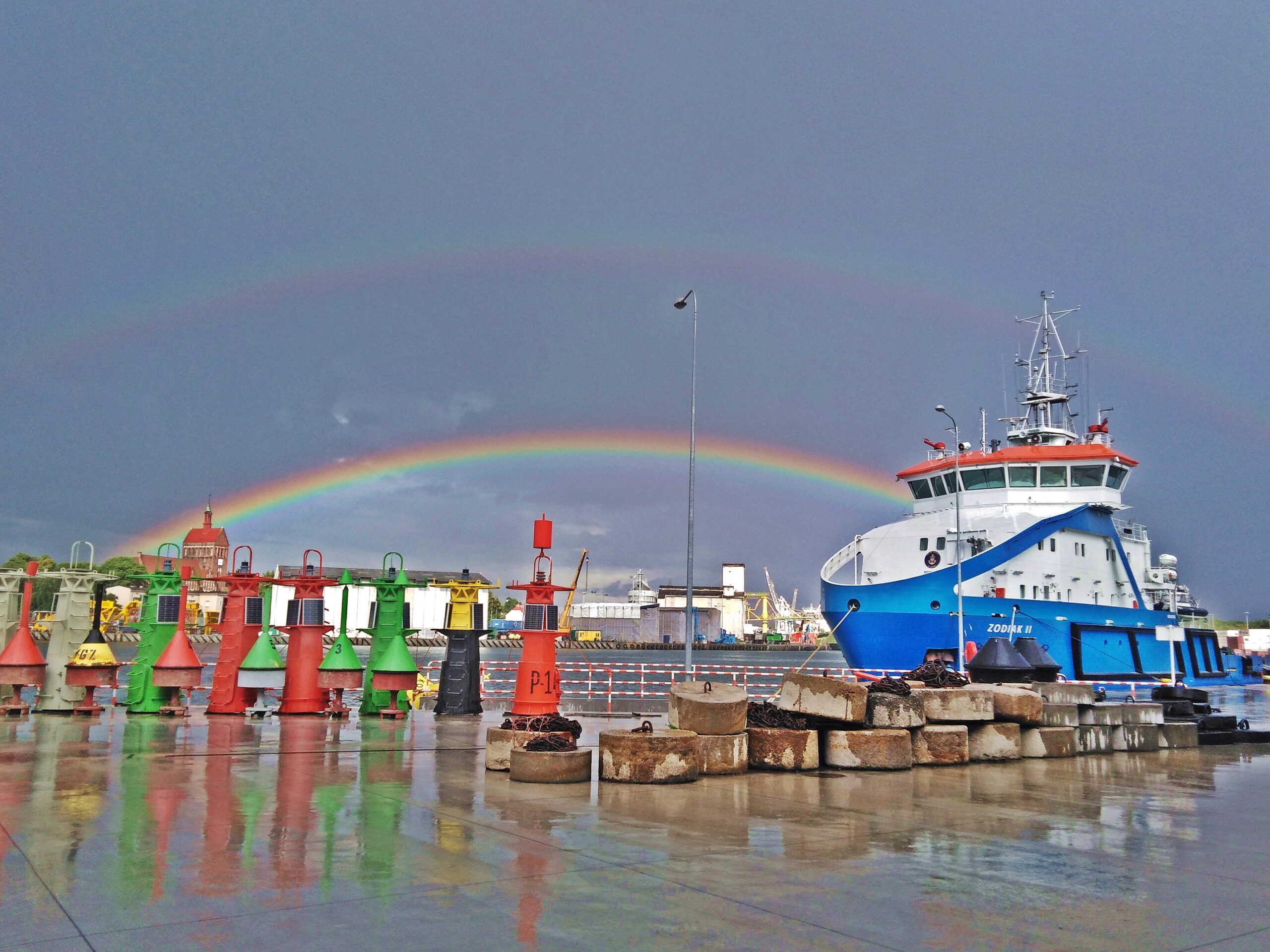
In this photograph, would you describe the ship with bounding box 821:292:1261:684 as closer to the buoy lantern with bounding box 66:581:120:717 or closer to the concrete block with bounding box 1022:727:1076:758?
the concrete block with bounding box 1022:727:1076:758

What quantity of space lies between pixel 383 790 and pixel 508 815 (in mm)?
2035

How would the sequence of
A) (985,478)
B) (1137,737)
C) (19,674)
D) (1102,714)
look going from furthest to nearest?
(985,478) → (19,674) → (1137,737) → (1102,714)

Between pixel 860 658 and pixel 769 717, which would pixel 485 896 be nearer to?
pixel 769 717

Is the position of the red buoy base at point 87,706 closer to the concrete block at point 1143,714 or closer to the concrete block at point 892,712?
the concrete block at point 892,712

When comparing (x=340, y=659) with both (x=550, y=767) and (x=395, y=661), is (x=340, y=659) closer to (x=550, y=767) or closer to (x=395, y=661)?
(x=395, y=661)

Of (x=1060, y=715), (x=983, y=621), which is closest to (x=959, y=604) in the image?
(x=983, y=621)

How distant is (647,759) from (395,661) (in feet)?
33.5

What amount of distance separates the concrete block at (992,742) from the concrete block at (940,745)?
1.53ft

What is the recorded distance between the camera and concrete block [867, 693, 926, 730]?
1356cm

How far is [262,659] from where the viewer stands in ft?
63.3

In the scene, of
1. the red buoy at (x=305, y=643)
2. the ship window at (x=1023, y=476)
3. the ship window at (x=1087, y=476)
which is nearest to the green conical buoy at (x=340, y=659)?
the red buoy at (x=305, y=643)

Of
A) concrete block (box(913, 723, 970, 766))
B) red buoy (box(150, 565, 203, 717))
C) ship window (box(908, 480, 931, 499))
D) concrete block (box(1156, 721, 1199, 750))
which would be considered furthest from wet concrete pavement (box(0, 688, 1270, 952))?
ship window (box(908, 480, 931, 499))

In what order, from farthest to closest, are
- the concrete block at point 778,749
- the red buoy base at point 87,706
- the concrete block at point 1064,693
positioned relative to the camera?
1. the red buoy base at point 87,706
2. the concrete block at point 1064,693
3. the concrete block at point 778,749

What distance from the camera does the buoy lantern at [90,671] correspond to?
61.6ft
